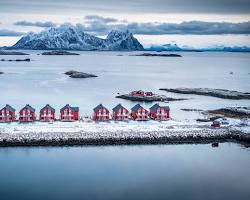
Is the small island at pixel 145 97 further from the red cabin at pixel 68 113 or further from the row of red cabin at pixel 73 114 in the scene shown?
the red cabin at pixel 68 113

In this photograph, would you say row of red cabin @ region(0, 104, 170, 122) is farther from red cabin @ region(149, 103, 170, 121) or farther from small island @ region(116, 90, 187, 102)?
small island @ region(116, 90, 187, 102)

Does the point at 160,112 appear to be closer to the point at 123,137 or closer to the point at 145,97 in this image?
the point at 123,137

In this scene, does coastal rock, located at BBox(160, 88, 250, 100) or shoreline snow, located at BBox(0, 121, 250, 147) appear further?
coastal rock, located at BBox(160, 88, 250, 100)

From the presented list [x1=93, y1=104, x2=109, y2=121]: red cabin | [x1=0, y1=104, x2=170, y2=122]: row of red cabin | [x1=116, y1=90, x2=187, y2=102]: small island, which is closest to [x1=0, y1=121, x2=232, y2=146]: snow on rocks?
[x1=0, y1=104, x2=170, y2=122]: row of red cabin

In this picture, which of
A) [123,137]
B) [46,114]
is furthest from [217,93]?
[123,137]

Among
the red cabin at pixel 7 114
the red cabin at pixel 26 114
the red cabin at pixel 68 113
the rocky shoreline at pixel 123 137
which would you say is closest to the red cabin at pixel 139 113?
the rocky shoreline at pixel 123 137

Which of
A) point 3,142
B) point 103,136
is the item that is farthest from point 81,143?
point 3,142

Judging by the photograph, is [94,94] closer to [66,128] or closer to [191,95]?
[191,95]
